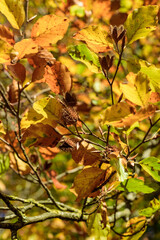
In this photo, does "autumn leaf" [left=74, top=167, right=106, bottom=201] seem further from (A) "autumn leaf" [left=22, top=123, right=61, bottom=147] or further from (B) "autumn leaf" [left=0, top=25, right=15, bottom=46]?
(B) "autumn leaf" [left=0, top=25, right=15, bottom=46]

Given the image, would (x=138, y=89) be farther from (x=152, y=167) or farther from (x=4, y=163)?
(x=4, y=163)

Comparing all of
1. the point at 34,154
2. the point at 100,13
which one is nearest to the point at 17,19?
the point at 34,154

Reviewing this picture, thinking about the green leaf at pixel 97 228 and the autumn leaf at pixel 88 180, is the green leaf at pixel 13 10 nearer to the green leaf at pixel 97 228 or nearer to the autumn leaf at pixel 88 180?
the autumn leaf at pixel 88 180

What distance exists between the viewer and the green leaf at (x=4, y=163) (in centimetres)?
83

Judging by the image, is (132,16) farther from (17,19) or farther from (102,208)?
(102,208)

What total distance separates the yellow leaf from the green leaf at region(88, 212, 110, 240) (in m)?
0.48

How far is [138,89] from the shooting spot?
1.52 feet

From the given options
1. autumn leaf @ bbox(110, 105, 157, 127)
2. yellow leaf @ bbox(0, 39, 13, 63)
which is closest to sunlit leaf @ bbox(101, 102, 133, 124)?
autumn leaf @ bbox(110, 105, 157, 127)

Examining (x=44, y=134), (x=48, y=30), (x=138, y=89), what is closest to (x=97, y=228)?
(x=44, y=134)

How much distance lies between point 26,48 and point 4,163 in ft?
1.60

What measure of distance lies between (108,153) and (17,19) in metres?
0.35

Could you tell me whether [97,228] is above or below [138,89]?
below

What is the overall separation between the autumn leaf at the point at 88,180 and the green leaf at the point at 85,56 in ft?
0.75

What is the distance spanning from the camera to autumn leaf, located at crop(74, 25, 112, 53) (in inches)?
19.5
